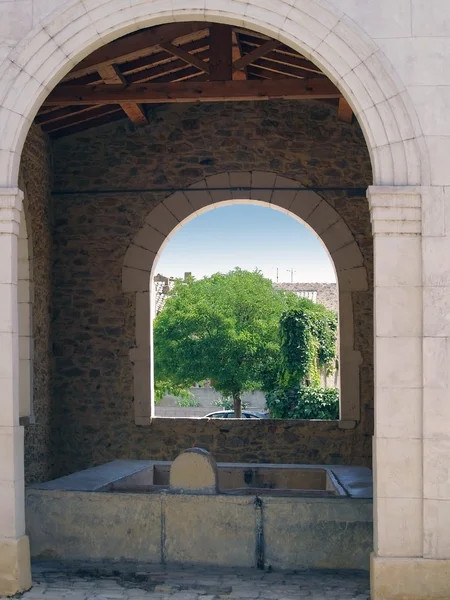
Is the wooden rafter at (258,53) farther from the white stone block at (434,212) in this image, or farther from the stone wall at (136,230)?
the white stone block at (434,212)

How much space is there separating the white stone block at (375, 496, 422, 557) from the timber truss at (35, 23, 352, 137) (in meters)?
5.12

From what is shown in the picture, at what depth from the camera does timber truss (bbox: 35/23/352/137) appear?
8.75 meters

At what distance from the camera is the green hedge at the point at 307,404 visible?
13.4 m

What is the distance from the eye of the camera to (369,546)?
584 centimetres

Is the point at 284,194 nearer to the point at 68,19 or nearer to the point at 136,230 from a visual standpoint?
the point at 136,230

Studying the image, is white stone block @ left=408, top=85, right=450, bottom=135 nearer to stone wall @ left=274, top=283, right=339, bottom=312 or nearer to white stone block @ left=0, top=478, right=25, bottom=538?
white stone block @ left=0, top=478, right=25, bottom=538

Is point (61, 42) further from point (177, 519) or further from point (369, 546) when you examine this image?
point (369, 546)

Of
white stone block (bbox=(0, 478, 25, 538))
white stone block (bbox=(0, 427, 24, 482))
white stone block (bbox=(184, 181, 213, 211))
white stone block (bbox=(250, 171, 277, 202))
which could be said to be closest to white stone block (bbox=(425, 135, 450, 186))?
white stone block (bbox=(0, 427, 24, 482))

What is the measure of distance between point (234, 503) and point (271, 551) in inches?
15.8

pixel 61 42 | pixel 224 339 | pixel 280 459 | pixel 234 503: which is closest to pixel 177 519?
pixel 234 503

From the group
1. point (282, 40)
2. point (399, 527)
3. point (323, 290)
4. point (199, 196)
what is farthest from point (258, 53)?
point (323, 290)

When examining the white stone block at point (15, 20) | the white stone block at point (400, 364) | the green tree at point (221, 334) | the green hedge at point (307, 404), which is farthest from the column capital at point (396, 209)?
the green tree at point (221, 334)

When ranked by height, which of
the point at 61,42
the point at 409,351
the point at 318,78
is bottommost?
the point at 409,351

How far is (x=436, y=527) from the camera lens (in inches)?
197
